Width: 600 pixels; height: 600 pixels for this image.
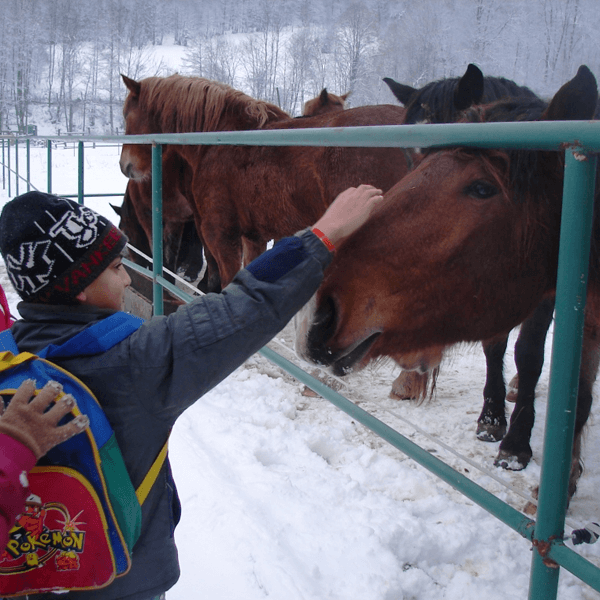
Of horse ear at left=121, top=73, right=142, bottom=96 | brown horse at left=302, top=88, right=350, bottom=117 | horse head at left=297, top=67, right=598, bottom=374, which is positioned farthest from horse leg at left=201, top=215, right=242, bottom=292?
horse head at left=297, top=67, right=598, bottom=374

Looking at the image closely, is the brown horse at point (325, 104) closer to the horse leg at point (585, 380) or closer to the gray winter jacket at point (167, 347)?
the horse leg at point (585, 380)

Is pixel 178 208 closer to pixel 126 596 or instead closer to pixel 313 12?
pixel 126 596

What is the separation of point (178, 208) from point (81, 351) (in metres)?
4.23

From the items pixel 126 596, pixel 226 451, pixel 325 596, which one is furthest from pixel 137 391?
pixel 226 451

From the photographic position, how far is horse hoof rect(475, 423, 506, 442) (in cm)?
270

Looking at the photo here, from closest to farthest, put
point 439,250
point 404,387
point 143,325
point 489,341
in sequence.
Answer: point 143,325, point 439,250, point 489,341, point 404,387

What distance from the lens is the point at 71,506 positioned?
82 cm

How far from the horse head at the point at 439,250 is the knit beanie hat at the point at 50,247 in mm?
481

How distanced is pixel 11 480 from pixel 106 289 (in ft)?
1.26

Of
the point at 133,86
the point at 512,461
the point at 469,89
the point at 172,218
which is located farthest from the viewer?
the point at 172,218

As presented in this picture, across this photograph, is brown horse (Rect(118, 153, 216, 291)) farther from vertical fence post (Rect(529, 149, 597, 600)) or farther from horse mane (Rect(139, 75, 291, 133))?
vertical fence post (Rect(529, 149, 597, 600))

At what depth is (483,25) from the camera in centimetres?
3169

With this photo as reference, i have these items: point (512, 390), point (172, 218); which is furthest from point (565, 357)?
point (172, 218)

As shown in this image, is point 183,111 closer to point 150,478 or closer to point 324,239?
point 324,239
